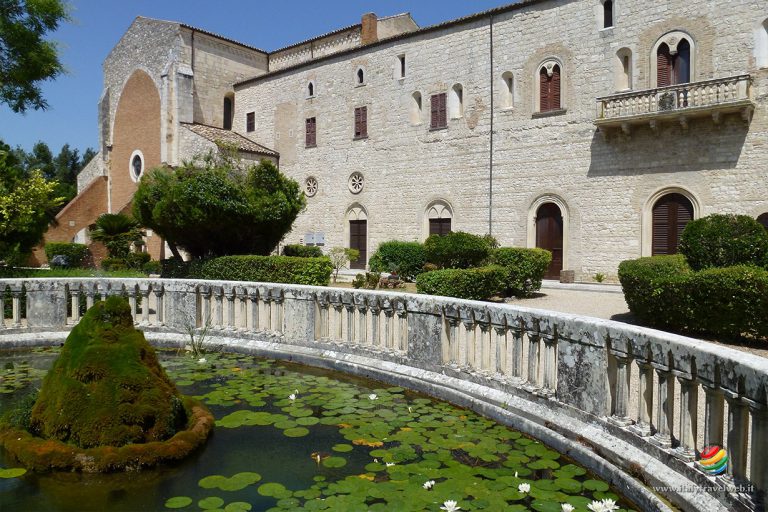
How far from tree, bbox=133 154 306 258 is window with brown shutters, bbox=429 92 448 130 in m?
8.48

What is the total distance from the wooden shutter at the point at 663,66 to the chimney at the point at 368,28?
44.5 ft

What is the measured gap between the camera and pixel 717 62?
16.0 metres

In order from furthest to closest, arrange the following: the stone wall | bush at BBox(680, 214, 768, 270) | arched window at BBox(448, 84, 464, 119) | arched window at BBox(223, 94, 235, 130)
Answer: arched window at BBox(223, 94, 235, 130) < arched window at BBox(448, 84, 464, 119) < the stone wall < bush at BBox(680, 214, 768, 270)

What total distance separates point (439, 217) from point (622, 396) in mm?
18787

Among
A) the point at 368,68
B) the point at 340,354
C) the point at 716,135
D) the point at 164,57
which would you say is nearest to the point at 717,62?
the point at 716,135

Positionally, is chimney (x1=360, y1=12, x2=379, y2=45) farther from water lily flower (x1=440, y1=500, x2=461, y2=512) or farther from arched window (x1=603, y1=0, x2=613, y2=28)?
water lily flower (x1=440, y1=500, x2=461, y2=512)

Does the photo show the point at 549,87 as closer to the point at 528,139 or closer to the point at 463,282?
the point at 528,139

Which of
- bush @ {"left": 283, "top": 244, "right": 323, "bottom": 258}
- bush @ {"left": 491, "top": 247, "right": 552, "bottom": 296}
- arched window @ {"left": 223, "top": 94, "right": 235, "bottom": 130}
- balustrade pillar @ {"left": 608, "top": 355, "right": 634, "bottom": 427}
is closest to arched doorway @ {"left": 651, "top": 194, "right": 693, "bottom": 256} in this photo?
bush @ {"left": 491, "top": 247, "right": 552, "bottom": 296}

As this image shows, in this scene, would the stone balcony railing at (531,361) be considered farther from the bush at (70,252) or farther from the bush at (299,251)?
the bush at (70,252)

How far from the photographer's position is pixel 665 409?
324cm

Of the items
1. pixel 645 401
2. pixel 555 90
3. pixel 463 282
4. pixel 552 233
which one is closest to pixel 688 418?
pixel 645 401

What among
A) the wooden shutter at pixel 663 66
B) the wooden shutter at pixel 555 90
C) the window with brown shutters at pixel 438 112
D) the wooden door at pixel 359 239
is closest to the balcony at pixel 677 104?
the wooden shutter at pixel 663 66

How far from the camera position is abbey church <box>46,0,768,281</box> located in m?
16.1

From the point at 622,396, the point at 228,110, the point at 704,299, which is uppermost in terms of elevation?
the point at 228,110
